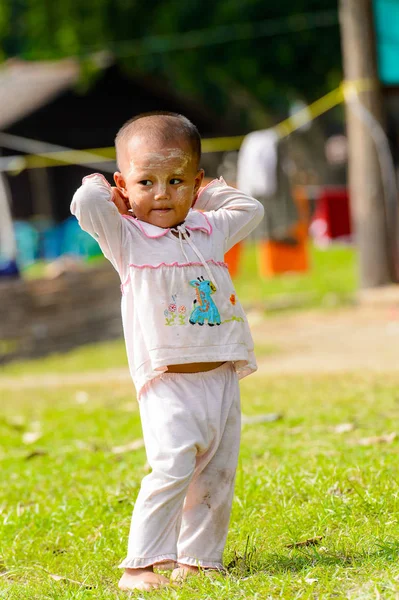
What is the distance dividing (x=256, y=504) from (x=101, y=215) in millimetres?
1418

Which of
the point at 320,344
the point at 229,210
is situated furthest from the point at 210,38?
the point at 229,210

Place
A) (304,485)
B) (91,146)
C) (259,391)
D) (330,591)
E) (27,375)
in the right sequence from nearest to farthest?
(330,591) → (304,485) → (259,391) → (27,375) → (91,146)

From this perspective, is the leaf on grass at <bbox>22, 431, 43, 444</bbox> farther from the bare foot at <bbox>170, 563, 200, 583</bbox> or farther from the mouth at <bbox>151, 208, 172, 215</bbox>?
the mouth at <bbox>151, 208, 172, 215</bbox>

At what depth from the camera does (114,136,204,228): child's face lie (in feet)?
11.2

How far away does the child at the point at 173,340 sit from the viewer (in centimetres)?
331

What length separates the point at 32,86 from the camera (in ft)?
85.6

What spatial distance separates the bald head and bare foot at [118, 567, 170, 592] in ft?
4.23

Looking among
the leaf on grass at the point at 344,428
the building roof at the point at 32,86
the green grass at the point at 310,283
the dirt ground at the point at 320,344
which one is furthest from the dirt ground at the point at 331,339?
the building roof at the point at 32,86

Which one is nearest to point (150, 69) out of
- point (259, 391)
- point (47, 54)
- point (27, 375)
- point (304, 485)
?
point (47, 54)

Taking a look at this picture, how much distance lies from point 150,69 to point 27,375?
20.0 metres

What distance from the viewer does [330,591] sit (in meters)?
3.00

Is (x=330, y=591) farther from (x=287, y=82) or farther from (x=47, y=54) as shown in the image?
(x=47, y=54)

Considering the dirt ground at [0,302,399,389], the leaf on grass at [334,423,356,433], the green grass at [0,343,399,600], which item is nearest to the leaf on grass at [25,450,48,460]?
the green grass at [0,343,399,600]

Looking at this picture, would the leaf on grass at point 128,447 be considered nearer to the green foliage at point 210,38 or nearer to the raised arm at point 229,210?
the raised arm at point 229,210
